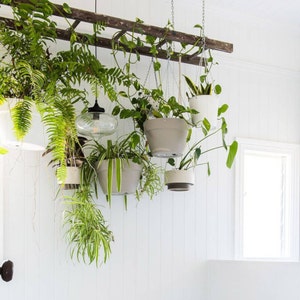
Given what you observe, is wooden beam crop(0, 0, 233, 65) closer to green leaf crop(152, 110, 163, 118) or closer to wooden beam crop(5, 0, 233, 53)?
wooden beam crop(5, 0, 233, 53)

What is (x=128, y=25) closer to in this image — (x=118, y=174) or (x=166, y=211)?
(x=118, y=174)

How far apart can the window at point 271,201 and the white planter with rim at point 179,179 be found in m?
0.73

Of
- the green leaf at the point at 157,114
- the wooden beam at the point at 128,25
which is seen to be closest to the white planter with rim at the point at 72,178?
the green leaf at the point at 157,114

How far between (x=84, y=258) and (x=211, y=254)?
3.02ft

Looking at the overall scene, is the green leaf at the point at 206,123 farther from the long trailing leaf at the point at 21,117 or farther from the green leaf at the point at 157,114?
the long trailing leaf at the point at 21,117

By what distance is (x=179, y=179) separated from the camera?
3.10 meters

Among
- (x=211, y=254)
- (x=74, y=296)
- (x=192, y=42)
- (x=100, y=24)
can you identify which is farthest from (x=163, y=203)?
(x=100, y=24)

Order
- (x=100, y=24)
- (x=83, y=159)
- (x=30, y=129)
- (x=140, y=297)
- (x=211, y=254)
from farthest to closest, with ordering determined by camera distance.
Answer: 1. (x=211, y=254)
2. (x=140, y=297)
3. (x=83, y=159)
4. (x=100, y=24)
5. (x=30, y=129)

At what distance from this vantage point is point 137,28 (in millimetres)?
2787

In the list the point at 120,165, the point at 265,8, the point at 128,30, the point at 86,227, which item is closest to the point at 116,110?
the point at 120,165

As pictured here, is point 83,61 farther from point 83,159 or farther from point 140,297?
A: point 140,297

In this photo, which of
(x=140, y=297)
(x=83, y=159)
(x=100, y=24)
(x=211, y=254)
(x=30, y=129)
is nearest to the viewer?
(x=30, y=129)

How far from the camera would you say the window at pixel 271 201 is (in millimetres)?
3746

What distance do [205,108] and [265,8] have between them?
3.97ft
